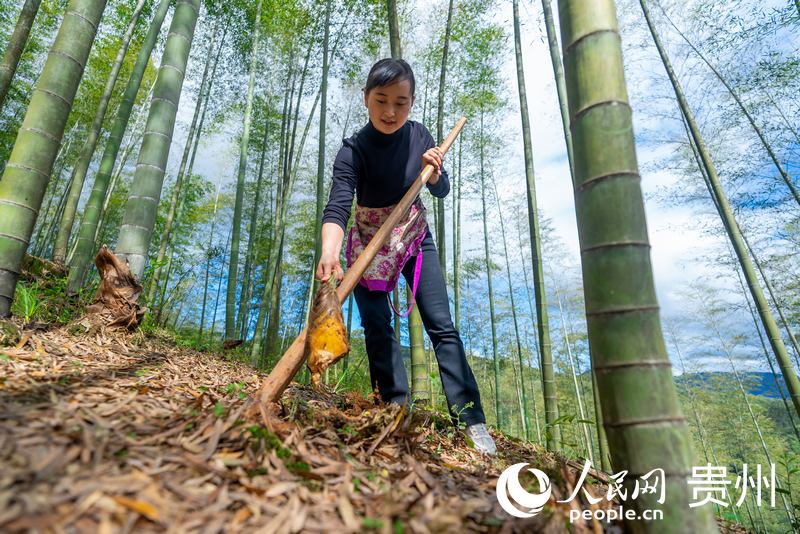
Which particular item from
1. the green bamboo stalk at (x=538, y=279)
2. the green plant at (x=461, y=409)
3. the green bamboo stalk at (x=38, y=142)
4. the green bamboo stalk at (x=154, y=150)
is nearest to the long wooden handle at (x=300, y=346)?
the green plant at (x=461, y=409)

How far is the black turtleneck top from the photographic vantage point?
2031 millimetres

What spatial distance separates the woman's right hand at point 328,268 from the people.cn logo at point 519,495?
91cm

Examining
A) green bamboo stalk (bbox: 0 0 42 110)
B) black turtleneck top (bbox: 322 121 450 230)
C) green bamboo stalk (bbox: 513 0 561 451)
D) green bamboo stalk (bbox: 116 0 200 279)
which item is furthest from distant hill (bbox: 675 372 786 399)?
green bamboo stalk (bbox: 0 0 42 110)

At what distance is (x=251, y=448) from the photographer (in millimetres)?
915

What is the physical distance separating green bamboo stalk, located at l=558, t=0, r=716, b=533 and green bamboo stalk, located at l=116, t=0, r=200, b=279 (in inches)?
106

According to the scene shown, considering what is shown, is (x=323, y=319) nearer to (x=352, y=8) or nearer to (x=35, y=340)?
(x=35, y=340)

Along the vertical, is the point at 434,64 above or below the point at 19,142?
above

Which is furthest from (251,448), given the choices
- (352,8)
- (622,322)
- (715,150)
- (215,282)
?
(215,282)

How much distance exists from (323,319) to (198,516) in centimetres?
71

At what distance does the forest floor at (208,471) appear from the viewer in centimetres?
63

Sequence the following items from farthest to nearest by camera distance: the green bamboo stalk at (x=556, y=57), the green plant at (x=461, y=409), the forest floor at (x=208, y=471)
→ the green bamboo stalk at (x=556, y=57), the green plant at (x=461, y=409), the forest floor at (x=208, y=471)

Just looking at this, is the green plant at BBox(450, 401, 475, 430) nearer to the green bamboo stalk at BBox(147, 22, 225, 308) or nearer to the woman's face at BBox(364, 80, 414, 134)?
the woman's face at BBox(364, 80, 414, 134)

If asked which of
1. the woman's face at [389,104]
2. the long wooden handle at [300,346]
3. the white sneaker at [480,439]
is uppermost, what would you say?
the woman's face at [389,104]

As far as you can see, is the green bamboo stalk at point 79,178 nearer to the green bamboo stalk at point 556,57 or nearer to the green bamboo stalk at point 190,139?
the green bamboo stalk at point 190,139
